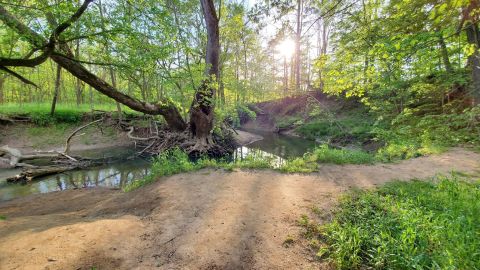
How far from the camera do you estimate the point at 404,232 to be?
258 centimetres

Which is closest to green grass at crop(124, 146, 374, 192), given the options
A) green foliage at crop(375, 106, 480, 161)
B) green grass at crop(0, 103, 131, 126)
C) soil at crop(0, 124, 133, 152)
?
green foliage at crop(375, 106, 480, 161)

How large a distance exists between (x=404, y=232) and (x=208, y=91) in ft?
30.6

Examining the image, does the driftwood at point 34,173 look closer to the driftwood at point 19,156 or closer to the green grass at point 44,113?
the driftwood at point 19,156

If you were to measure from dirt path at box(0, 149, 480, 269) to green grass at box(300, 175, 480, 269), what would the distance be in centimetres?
34

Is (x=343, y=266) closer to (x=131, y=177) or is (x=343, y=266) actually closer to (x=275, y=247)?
(x=275, y=247)

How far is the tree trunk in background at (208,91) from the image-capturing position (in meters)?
10.2

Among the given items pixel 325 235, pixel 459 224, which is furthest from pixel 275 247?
pixel 459 224

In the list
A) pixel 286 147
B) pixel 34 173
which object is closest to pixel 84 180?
pixel 34 173

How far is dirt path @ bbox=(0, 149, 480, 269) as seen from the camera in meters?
2.61

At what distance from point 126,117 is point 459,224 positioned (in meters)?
17.4

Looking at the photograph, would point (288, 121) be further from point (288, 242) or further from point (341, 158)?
point (288, 242)

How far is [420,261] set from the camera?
7.51ft

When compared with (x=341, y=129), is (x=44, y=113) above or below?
above

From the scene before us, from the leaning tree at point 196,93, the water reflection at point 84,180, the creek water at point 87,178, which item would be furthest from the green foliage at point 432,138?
the water reflection at point 84,180
